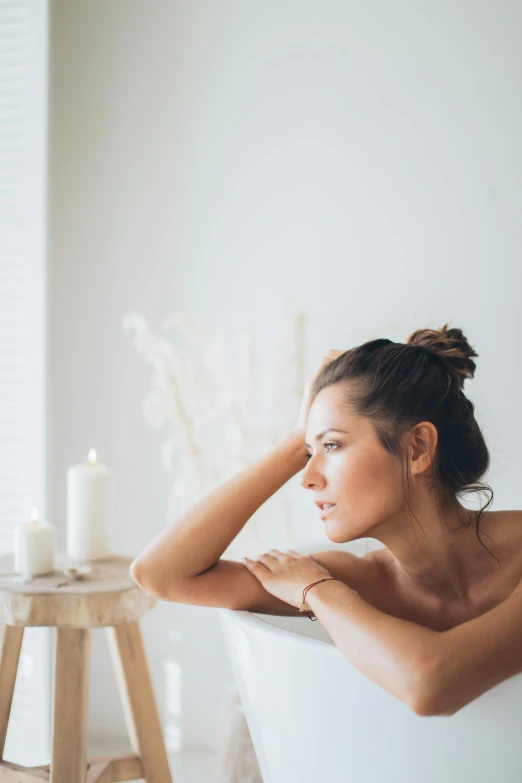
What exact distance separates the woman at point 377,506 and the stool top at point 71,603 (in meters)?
0.16

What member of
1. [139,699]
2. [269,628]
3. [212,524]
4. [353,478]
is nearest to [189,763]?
[139,699]

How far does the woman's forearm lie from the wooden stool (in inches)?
6.9

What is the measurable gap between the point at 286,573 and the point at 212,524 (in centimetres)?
16

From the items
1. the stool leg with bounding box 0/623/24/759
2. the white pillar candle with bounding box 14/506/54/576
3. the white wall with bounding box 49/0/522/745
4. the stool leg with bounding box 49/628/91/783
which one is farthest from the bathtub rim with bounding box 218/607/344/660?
the white wall with bounding box 49/0/522/745

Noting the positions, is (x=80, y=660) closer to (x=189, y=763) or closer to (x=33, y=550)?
(x=33, y=550)

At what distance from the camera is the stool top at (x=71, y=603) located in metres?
1.41

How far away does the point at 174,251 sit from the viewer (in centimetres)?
232

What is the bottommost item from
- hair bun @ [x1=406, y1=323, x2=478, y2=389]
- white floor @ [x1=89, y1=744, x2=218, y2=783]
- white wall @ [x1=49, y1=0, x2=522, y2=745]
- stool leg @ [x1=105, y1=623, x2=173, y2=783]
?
white floor @ [x1=89, y1=744, x2=218, y2=783]

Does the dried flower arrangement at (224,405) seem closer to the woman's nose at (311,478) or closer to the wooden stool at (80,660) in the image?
the wooden stool at (80,660)

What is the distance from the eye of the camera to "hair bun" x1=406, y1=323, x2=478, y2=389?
130 cm

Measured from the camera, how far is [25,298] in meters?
2.14

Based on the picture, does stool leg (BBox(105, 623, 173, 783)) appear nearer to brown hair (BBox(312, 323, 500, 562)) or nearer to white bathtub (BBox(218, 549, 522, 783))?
white bathtub (BBox(218, 549, 522, 783))

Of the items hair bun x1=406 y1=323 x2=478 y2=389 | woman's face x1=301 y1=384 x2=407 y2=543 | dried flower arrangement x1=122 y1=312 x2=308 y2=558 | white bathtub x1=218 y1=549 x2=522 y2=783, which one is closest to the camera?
white bathtub x1=218 y1=549 x2=522 y2=783

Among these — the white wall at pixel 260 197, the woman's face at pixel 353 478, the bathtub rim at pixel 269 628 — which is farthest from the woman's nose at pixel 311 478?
the white wall at pixel 260 197
